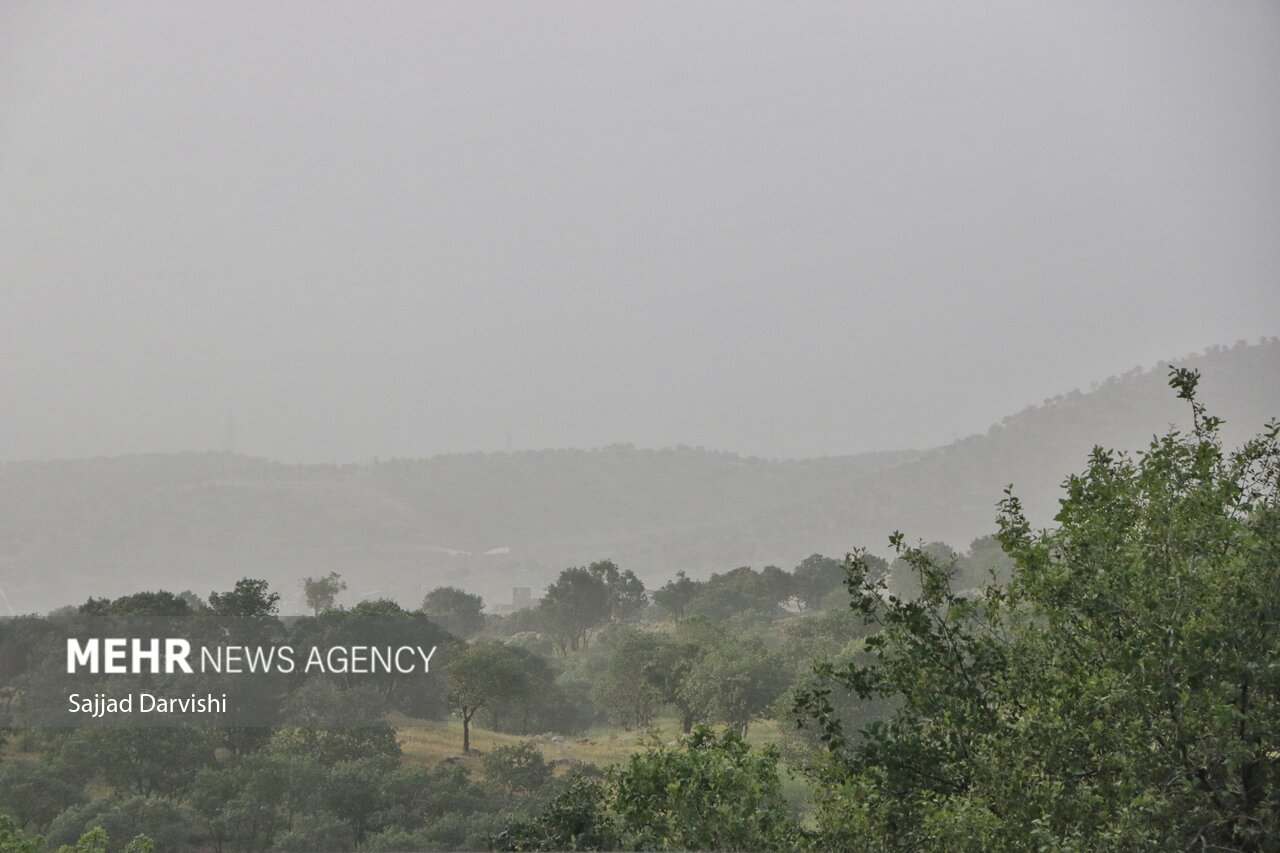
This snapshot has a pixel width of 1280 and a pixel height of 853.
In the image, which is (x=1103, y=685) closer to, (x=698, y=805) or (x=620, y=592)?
(x=698, y=805)

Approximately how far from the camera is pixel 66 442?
18900cm

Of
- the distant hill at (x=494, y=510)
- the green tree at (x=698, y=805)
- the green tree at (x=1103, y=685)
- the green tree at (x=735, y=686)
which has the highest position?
the distant hill at (x=494, y=510)

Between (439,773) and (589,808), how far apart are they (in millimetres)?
33721

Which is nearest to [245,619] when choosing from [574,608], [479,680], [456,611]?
[479,680]

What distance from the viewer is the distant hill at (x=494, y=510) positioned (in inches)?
6240

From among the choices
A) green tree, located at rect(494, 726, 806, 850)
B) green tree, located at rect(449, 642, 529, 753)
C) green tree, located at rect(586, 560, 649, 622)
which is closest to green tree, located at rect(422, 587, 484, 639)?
green tree, located at rect(586, 560, 649, 622)

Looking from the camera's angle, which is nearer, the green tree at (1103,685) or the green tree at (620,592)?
the green tree at (1103,685)

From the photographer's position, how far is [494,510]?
186 metres

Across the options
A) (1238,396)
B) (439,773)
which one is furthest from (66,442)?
(1238,396)

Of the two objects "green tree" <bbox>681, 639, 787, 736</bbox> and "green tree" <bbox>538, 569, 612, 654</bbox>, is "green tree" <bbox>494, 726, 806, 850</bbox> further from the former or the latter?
"green tree" <bbox>538, 569, 612, 654</bbox>

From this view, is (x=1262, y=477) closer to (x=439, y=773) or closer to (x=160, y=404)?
(x=439, y=773)

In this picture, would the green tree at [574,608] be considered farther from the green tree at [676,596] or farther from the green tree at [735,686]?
the green tree at [735,686]

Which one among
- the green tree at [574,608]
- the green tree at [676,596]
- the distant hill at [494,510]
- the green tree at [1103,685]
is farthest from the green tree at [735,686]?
the distant hill at [494,510]

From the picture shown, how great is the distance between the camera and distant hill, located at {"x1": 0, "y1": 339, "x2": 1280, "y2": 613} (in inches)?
6240
